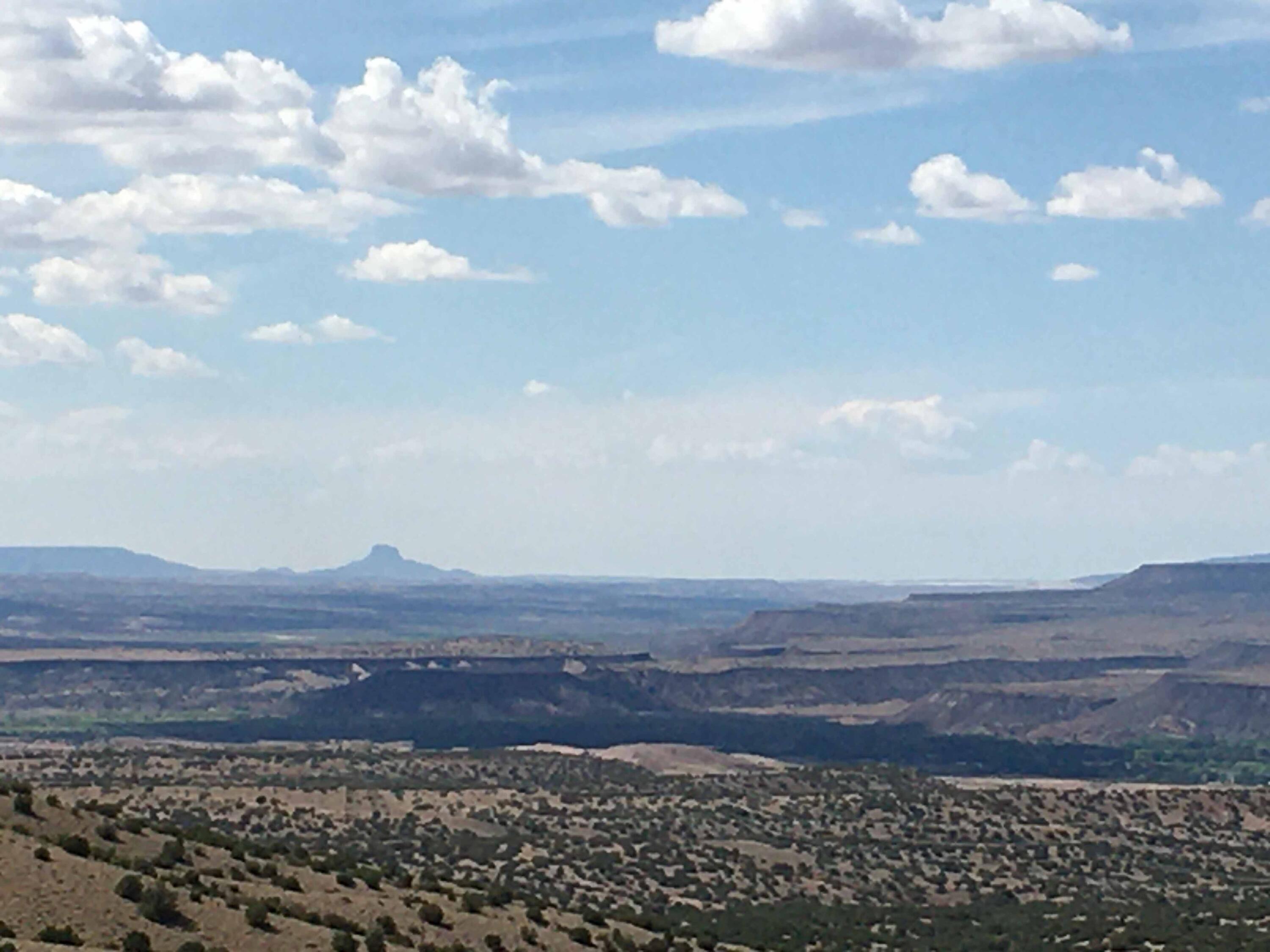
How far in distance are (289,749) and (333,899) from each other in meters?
107

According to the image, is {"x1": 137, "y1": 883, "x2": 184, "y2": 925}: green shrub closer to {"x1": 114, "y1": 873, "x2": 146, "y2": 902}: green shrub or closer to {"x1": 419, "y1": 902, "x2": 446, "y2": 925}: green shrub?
{"x1": 114, "y1": 873, "x2": 146, "y2": 902}: green shrub

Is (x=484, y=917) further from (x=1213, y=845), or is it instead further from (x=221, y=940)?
(x=1213, y=845)

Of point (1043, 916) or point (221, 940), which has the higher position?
point (221, 940)

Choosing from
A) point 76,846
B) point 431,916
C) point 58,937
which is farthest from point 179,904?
point 431,916

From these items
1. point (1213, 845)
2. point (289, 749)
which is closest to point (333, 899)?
point (1213, 845)

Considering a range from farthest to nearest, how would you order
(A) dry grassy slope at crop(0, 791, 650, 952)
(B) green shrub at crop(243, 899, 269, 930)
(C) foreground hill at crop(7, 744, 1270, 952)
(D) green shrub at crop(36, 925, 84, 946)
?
(C) foreground hill at crop(7, 744, 1270, 952), (B) green shrub at crop(243, 899, 269, 930), (A) dry grassy slope at crop(0, 791, 650, 952), (D) green shrub at crop(36, 925, 84, 946)

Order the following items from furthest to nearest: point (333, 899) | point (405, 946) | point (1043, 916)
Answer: point (1043, 916)
point (333, 899)
point (405, 946)

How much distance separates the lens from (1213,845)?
317 ft

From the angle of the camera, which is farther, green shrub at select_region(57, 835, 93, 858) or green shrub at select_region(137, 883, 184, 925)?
green shrub at select_region(57, 835, 93, 858)

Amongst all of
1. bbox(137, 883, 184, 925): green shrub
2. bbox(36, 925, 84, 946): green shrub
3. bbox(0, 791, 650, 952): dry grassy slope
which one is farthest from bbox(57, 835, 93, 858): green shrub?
bbox(36, 925, 84, 946): green shrub

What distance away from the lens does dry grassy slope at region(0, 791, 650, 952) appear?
34581 millimetres

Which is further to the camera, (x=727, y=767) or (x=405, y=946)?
(x=727, y=767)

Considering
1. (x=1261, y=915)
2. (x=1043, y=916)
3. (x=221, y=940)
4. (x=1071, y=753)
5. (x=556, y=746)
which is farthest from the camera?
(x=1071, y=753)

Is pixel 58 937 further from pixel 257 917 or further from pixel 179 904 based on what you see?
pixel 257 917
